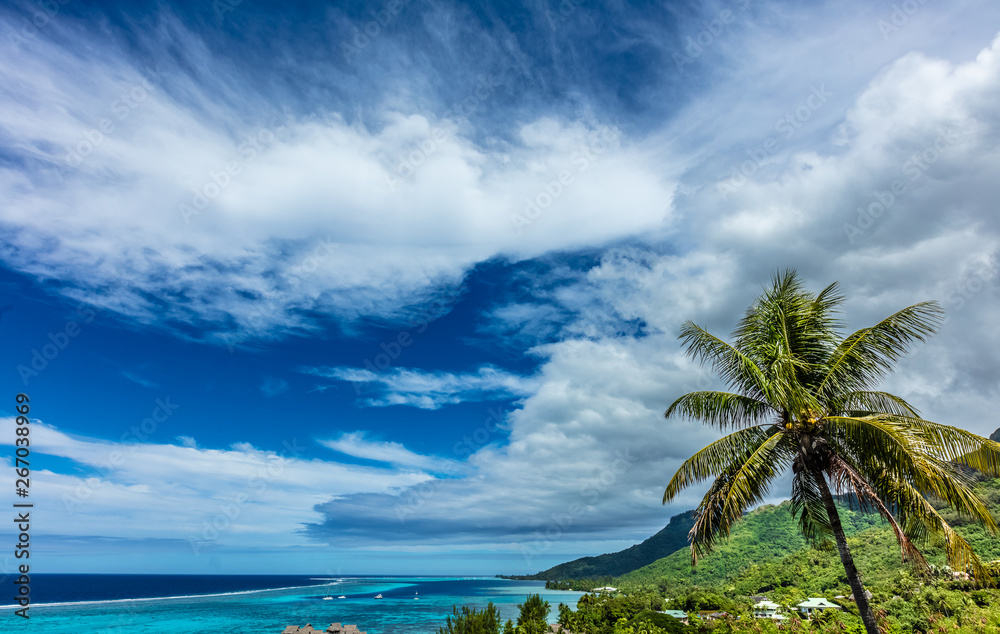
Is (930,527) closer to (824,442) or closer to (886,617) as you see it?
(824,442)

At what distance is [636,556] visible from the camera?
128 m

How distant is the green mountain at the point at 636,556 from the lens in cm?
12038

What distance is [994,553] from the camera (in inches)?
1423

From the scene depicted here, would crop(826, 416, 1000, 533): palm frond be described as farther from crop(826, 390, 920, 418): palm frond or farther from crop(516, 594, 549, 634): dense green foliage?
crop(516, 594, 549, 634): dense green foliage

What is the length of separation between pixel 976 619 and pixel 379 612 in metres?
74.9

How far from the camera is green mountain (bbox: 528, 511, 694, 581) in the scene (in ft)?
395

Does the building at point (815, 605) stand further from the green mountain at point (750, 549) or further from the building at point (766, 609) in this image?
the green mountain at point (750, 549)

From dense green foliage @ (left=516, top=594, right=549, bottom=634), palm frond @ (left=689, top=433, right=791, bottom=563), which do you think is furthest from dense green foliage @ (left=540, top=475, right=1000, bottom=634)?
dense green foliage @ (left=516, top=594, right=549, bottom=634)

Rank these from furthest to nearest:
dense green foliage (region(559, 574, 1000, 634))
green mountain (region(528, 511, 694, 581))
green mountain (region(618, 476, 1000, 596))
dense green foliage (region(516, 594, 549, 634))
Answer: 1. green mountain (region(528, 511, 694, 581))
2. green mountain (region(618, 476, 1000, 596))
3. dense green foliage (region(516, 594, 549, 634))
4. dense green foliage (region(559, 574, 1000, 634))

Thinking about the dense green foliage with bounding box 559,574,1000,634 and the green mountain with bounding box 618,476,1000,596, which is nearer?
the dense green foliage with bounding box 559,574,1000,634

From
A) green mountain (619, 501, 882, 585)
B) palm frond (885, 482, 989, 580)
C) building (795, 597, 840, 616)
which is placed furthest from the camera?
green mountain (619, 501, 882, 585)

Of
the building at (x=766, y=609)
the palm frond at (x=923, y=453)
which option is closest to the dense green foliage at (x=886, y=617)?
the building at (x=766, y=609)

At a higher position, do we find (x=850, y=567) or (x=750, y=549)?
(x=850, y=567)

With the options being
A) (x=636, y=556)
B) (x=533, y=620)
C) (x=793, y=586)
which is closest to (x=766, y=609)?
(x=793, y=586)
